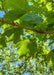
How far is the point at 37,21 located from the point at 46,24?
0.57 feet

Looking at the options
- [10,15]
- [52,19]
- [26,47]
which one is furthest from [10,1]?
[26,47]

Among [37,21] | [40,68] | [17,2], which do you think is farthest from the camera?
[40,68]

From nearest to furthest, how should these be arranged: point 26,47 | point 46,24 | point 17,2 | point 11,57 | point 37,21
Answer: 1. point 17,2
2. point 37,21
3. point 46,24
4. point 26,47
5. point 11,57

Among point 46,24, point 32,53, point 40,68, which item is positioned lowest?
point 32,53

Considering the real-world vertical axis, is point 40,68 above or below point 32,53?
above

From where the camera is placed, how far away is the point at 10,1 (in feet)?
2.62

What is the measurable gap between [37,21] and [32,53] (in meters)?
0.55

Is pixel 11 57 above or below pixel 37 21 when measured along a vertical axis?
above

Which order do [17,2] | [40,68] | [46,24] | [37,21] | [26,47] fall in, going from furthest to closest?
[40,68], [26,47], [46,24], [37,21], [17,2]

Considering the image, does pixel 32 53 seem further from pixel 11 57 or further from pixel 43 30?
pixel 11 57

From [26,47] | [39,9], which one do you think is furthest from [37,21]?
[26,47]

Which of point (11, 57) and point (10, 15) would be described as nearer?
point (10, 15)

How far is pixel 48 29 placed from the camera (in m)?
1.10

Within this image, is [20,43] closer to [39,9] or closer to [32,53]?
[32,53]
